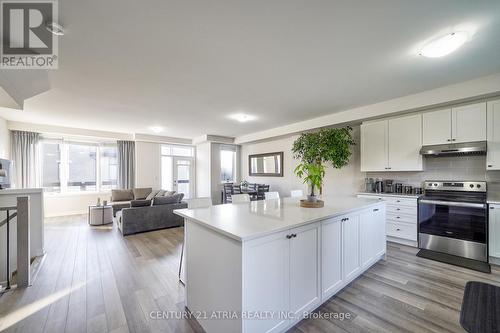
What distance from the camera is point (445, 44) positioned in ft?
6.59

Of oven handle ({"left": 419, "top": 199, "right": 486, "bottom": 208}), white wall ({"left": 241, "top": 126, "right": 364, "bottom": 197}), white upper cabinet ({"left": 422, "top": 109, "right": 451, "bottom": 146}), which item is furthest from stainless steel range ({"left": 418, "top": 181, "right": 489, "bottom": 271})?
white wall ({"left": 241, "top": 126, "right": 364, "bottom": 197})

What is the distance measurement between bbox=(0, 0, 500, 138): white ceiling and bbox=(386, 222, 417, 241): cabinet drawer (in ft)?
7.49

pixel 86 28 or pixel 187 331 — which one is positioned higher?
pixel 86 28

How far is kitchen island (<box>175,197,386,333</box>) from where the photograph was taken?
143cm

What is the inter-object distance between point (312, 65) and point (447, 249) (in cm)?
348

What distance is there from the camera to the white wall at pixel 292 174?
15.5 ft

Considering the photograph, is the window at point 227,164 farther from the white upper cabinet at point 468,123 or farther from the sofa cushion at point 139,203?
the white upper cabinet at point 468,123

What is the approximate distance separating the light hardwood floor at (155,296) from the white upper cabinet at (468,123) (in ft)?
6.17

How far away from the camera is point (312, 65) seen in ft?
8.25

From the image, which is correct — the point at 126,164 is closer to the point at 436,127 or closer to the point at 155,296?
the point at 155,296

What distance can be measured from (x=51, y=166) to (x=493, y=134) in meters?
9.93

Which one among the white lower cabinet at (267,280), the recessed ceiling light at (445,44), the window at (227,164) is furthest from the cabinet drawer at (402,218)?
the window at (227,164)

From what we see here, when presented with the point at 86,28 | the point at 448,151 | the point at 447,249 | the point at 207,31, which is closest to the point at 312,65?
the point at 207,31

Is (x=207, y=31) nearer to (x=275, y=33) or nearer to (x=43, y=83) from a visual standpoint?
(x=275, y=33)
